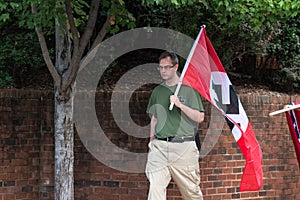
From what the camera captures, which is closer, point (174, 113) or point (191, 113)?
point (191, 113)

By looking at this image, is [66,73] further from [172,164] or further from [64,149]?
[172,164]

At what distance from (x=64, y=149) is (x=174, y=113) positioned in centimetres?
168

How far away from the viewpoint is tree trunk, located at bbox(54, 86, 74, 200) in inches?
312

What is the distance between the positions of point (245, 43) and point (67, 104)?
10.8 feet

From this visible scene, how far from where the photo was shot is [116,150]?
8523 mm

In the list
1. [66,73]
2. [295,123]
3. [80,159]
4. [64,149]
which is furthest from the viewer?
[80,159]

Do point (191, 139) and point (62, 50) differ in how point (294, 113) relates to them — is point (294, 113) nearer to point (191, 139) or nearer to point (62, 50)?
point (191, 139)

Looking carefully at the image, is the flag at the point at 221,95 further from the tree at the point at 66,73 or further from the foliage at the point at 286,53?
the foliage at the point at 286,53

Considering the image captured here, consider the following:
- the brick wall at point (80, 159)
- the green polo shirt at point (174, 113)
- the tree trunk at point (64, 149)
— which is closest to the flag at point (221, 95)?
the green polo shirt at point (174, 113)

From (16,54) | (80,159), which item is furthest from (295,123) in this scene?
(16,54)

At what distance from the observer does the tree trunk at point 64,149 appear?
312 inches

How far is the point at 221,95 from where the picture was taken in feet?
24.9

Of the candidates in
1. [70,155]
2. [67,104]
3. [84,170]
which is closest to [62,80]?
[67,104]

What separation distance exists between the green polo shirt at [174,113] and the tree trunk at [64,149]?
4.40ft
